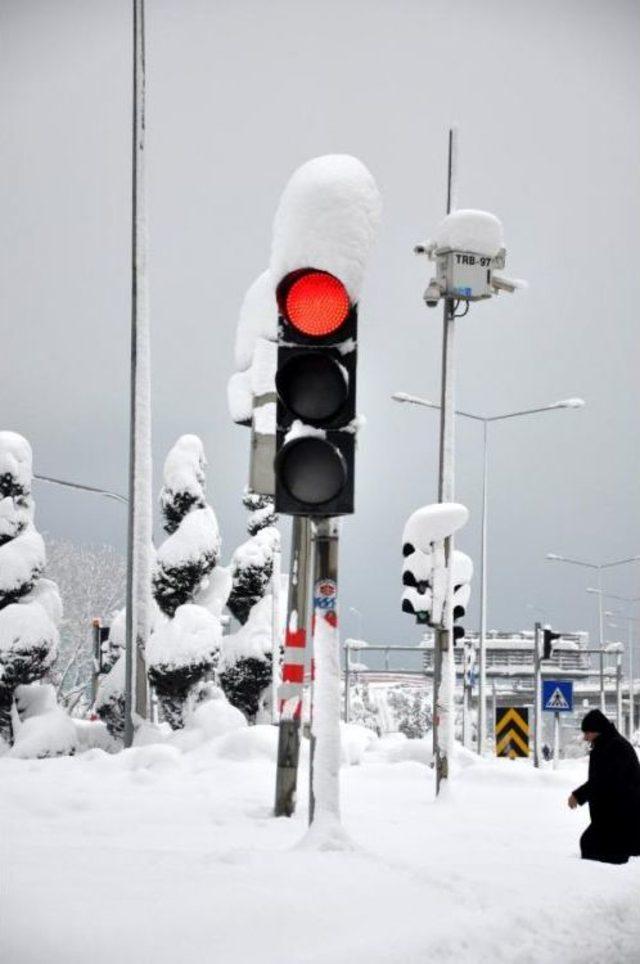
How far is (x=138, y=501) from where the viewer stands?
21078mm

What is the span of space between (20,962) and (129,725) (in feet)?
53.8

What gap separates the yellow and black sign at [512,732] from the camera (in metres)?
27.2

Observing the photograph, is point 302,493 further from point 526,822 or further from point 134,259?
point 134,259

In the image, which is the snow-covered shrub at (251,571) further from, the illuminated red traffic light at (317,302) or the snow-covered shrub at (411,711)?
the snow-covered shrub at (411,711)

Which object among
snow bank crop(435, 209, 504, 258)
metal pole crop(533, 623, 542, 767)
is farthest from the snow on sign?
snow bank crop(435, 209, 504, 258)

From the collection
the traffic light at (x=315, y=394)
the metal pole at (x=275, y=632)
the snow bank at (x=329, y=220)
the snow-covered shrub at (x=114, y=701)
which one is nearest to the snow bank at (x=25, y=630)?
the snow-covered shrub at (x=114, y=701)

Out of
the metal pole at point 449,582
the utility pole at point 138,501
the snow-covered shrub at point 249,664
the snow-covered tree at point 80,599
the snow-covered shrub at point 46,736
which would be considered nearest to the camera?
the metal pole at point 449,582

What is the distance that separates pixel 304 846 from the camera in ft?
24.0

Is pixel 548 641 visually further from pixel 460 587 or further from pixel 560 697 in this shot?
pixel 460 587

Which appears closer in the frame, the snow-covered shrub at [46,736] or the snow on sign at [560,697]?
the snow-covered shrub at [46,736]

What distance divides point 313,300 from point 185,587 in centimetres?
2250

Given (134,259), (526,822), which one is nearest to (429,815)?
(526,822)

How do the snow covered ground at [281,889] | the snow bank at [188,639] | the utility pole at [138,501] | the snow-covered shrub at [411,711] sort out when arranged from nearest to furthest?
1. the snow covered ground at [281,889]
2. the utility pole at [138,501]
3. the snow bank at [188,639]
4. the snow-covered shrub at [411,711]

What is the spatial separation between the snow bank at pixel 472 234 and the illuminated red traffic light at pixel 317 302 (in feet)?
36.1
